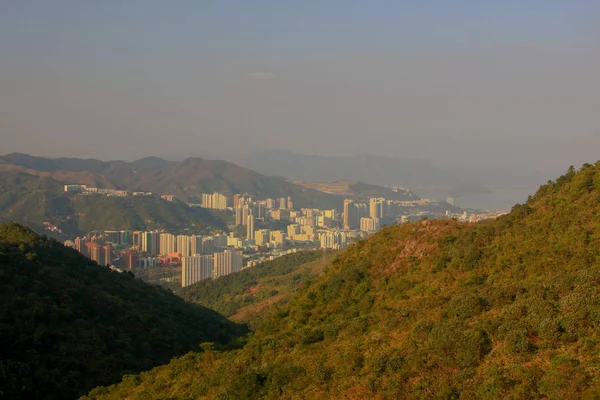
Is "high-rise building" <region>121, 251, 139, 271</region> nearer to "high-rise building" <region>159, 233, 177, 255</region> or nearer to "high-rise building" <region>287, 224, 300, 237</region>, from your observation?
"high-rise building" <region>159, 233, 177, 255</region>

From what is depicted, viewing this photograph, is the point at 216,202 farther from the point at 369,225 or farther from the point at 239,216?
the point at 369,225

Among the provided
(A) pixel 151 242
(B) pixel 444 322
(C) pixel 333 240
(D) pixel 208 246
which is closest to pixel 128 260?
(D) pixel 208 246

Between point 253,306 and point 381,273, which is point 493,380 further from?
point 253,306

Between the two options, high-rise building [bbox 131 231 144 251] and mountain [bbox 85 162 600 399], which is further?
high-rise building [bbox 131 231 144 251]

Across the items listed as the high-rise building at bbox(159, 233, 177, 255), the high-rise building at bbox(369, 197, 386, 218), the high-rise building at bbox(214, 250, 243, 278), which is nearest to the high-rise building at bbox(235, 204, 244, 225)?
the high-rise building at bbox(369, 197, 386, 218)

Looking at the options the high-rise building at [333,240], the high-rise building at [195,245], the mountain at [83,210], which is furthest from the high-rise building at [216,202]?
the high-rise building at [333,240]

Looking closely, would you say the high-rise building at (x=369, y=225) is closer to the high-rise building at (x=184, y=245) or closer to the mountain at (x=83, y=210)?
the mountain at (x=83, y=210)
